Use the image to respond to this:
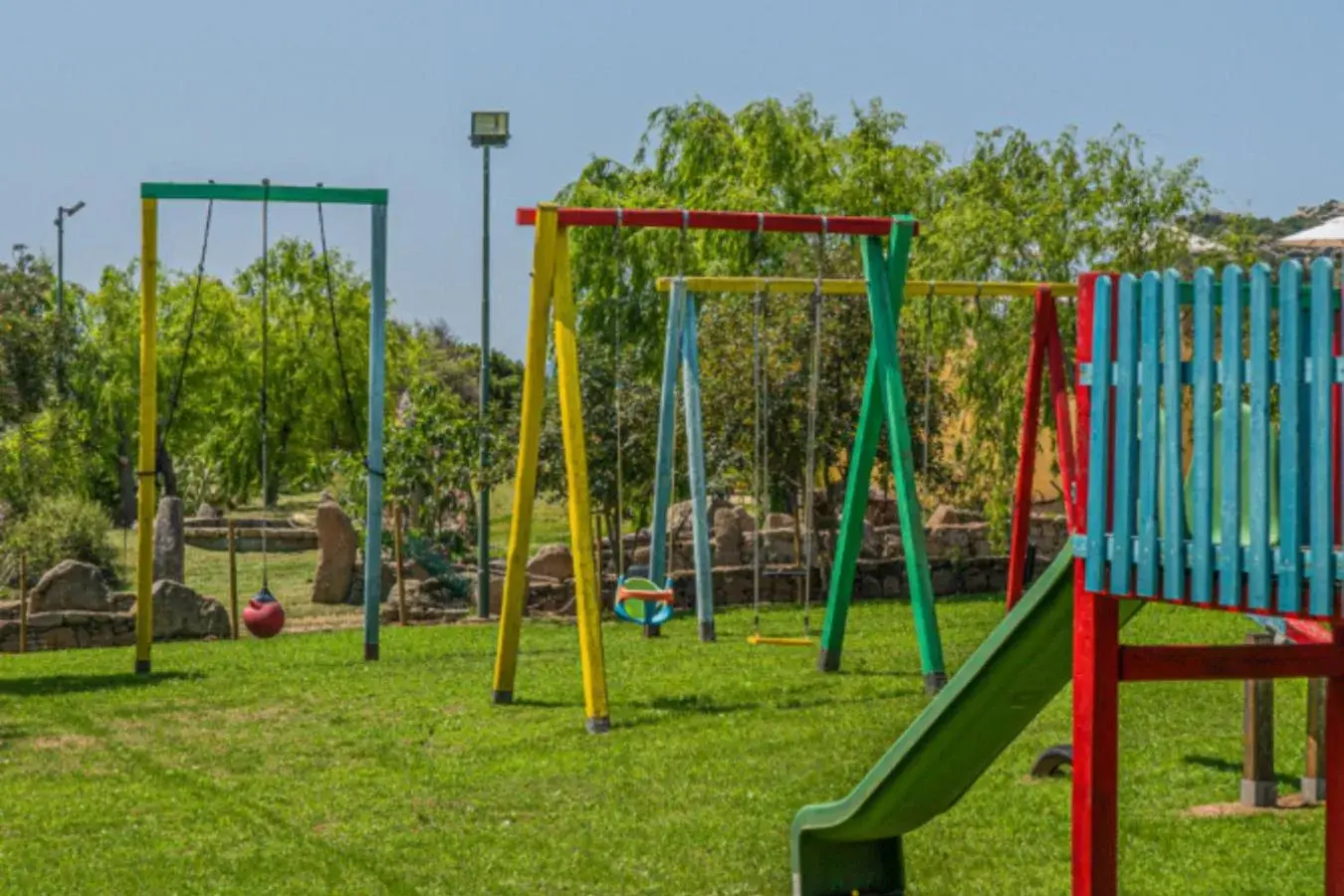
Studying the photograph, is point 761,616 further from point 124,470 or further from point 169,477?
point 124,470

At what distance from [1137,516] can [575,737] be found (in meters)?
6.85

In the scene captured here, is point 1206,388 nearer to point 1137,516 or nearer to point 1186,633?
point 1137,516

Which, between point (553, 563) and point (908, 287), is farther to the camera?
point (553, 563)

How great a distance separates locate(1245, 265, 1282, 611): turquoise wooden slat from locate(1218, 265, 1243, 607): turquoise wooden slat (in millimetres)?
50

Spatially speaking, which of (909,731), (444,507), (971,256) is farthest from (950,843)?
(444,507)

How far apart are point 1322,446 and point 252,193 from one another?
510 inches

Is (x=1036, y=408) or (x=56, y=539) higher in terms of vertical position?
(x=1036, y=408)

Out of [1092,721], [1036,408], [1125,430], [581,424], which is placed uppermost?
[1036,408]

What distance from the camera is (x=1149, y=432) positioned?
266 inches

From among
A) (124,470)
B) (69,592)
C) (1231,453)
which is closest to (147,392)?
(69,592)

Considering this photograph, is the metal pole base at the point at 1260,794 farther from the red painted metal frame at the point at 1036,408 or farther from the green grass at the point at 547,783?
the red painted metal frame at the point at 1036,408

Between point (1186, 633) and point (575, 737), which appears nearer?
point (575, 737)

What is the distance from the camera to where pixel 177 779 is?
1216 centimetres

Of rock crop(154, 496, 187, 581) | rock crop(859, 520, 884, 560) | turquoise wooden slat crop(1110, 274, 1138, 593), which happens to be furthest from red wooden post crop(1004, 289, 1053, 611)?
rock crop(154, 496, 187, 581)
